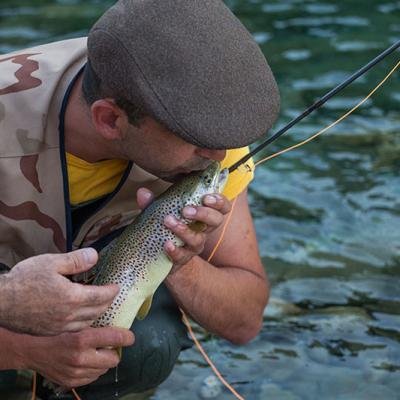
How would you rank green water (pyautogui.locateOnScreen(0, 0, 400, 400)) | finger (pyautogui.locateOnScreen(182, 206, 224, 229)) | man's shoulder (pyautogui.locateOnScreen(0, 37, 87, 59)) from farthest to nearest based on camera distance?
green water (pyautogui.locateOnScreen(0, 0, 400, 400)) → man's shoulder (pyautogui.locateOnScreen(0, 37, 87, 59)) → finger (pyautogui.locateOnScreen(182, 206, 224, 229))

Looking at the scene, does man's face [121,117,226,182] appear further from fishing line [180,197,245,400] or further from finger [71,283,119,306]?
fishing line [180,197,245,400]

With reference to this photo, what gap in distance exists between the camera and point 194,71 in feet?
11.5

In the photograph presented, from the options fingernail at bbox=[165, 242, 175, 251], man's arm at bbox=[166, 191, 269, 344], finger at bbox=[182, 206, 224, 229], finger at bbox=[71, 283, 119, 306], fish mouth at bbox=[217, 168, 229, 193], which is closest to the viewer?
finger at bbox=[71, 283, 119, 306]

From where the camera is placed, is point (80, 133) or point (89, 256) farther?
point (80, 133)

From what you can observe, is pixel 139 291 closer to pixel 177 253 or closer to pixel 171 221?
pixel 177 253

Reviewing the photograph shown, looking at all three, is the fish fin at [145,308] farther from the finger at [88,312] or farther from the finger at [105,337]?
the finger at [88,312]

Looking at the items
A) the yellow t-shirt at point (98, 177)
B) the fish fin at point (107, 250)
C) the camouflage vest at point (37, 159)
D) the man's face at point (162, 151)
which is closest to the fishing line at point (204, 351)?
the yellow t-shirt at point (98, 177)

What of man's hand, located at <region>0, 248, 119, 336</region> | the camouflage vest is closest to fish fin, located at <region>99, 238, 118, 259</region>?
the camouflage vest

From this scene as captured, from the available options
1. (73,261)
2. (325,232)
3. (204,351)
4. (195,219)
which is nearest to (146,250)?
(195,219)

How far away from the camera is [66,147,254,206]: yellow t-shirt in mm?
4172

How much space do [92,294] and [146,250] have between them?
0.43 metres

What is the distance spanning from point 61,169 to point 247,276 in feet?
3.08

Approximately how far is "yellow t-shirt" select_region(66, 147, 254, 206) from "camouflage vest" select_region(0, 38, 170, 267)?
0.05 metres

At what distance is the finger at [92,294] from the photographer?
344 cm
